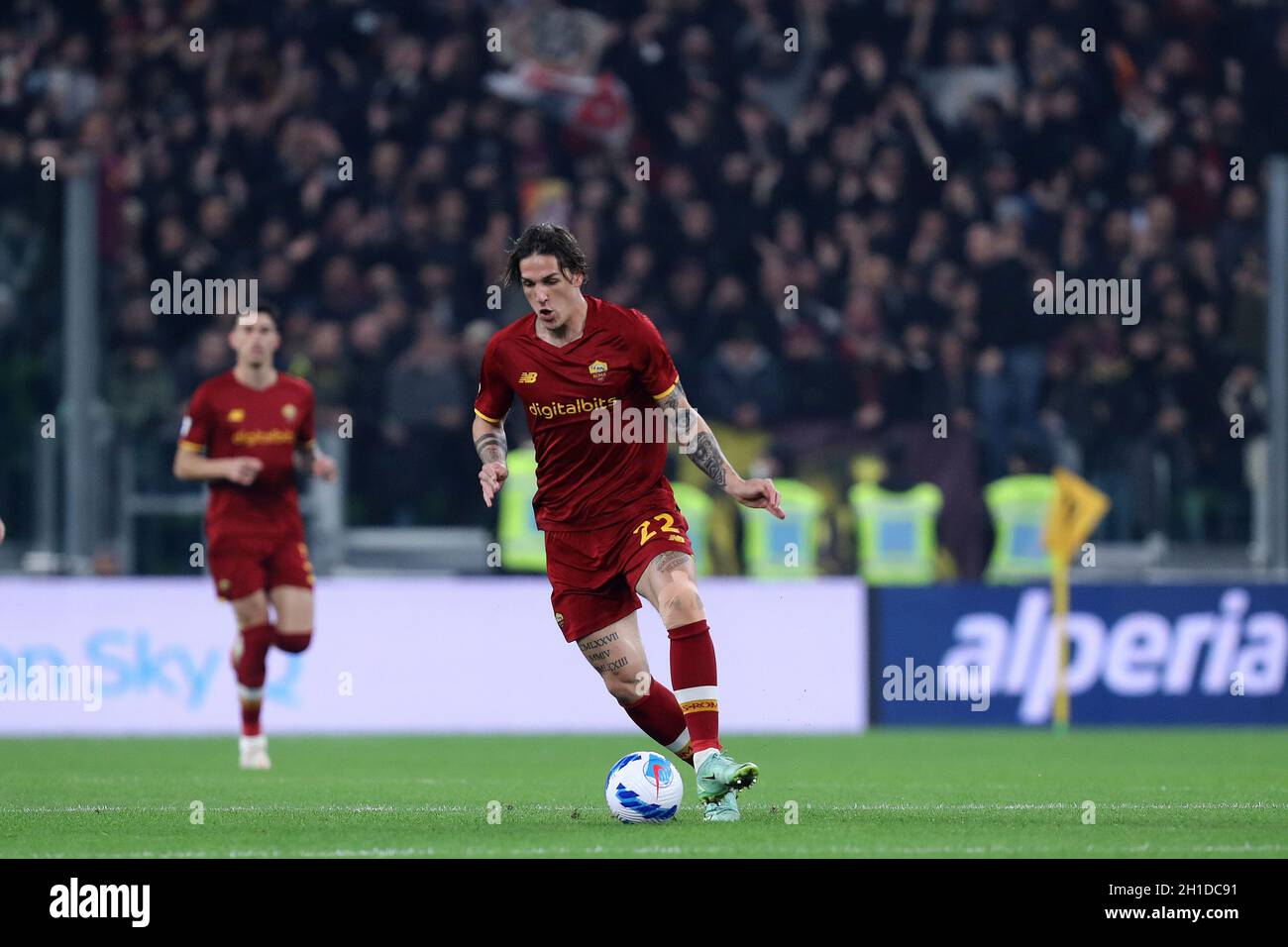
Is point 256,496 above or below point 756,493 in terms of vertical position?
above

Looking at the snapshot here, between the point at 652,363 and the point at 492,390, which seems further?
the point at 492,390

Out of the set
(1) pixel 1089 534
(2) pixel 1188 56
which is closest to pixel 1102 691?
(1) pixel 1089 534

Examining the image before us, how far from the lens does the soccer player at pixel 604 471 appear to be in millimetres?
8156

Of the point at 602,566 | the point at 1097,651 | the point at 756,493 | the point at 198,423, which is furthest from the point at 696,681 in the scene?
the point at 1097,651

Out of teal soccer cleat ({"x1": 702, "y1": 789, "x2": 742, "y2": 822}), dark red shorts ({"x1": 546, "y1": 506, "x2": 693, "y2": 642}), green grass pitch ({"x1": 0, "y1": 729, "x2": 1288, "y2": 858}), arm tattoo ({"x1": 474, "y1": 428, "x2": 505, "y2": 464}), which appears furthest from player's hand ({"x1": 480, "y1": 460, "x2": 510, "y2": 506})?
teal soccer cleat ({"x1": 702, "y1": 789, "x2": 742, "y2": 822})

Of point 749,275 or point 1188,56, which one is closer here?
point 749,275

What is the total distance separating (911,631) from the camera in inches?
598

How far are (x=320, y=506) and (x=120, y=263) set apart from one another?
3.05m

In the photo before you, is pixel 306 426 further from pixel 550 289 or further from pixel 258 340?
pixel 550 289

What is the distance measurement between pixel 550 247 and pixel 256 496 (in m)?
4.63

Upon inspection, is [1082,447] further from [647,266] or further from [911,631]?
[647,266]

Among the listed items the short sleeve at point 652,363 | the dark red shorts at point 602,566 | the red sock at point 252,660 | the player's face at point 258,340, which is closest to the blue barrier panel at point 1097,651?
the red sock at point 252,660

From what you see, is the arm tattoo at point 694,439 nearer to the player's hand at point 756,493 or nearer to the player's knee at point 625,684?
the player's hand at point 756,493

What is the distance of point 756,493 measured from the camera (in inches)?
316
